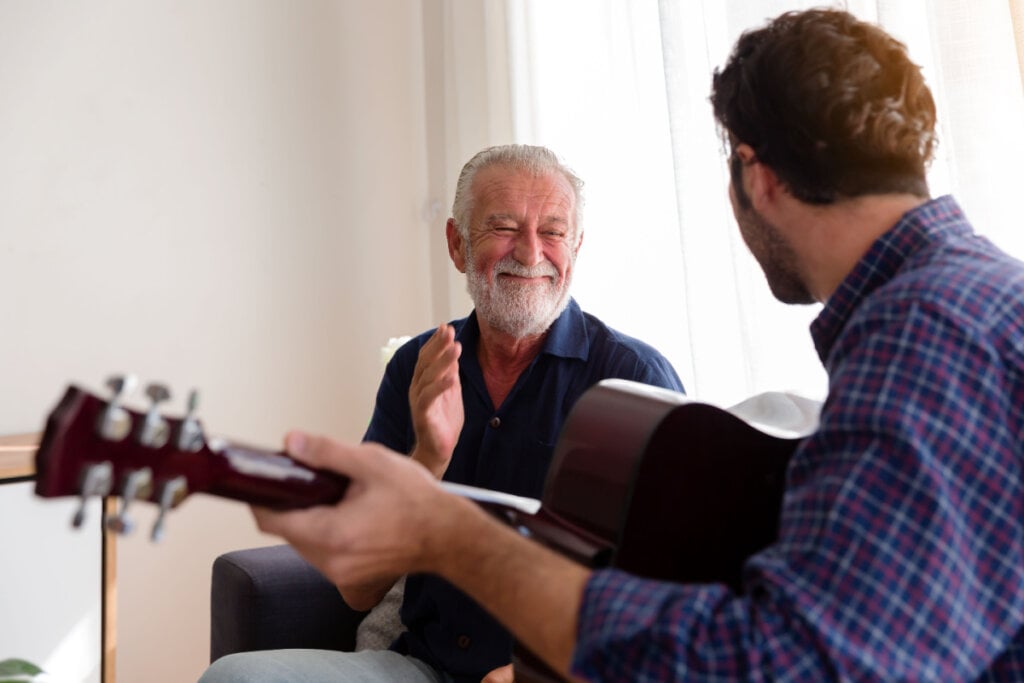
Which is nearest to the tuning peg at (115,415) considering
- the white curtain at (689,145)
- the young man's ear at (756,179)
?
the young man's ear at (756,179)

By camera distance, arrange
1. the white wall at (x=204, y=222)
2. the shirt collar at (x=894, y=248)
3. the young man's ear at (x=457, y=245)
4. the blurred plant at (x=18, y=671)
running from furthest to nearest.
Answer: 1. the white wall at (x=204, y=222)
2. the young man's ear at (x=457, y=245)
3. the shirt collar at (x=894, y=248)
4. the blurred plant at (x=18, y=671)

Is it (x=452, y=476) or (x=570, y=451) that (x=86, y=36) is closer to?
(x=452, y=476)

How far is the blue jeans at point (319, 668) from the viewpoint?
4.76ft

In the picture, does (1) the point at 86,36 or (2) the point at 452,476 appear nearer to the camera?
(2) the point at 452,476

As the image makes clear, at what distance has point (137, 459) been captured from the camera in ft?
2.33

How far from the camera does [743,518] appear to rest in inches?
38.2

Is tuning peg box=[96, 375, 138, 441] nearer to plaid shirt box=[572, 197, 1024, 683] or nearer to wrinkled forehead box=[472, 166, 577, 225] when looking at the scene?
plaid shirt box=[572, 197, 1024, 683]

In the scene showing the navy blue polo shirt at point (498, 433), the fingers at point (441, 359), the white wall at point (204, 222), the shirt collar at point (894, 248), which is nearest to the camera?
the shirt collar at point (894, 248)

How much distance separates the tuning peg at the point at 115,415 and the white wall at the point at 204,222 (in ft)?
6.06

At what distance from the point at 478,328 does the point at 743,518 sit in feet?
3.12

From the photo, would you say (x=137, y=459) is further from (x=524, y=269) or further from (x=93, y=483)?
(x=524, y=269)

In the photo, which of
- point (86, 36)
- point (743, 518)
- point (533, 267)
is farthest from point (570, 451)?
point (86, 36)

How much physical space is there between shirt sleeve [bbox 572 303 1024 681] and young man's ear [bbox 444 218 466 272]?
1250 millimetres

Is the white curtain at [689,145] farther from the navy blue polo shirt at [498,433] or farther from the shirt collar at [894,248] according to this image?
the shirt collar at [894,248]
